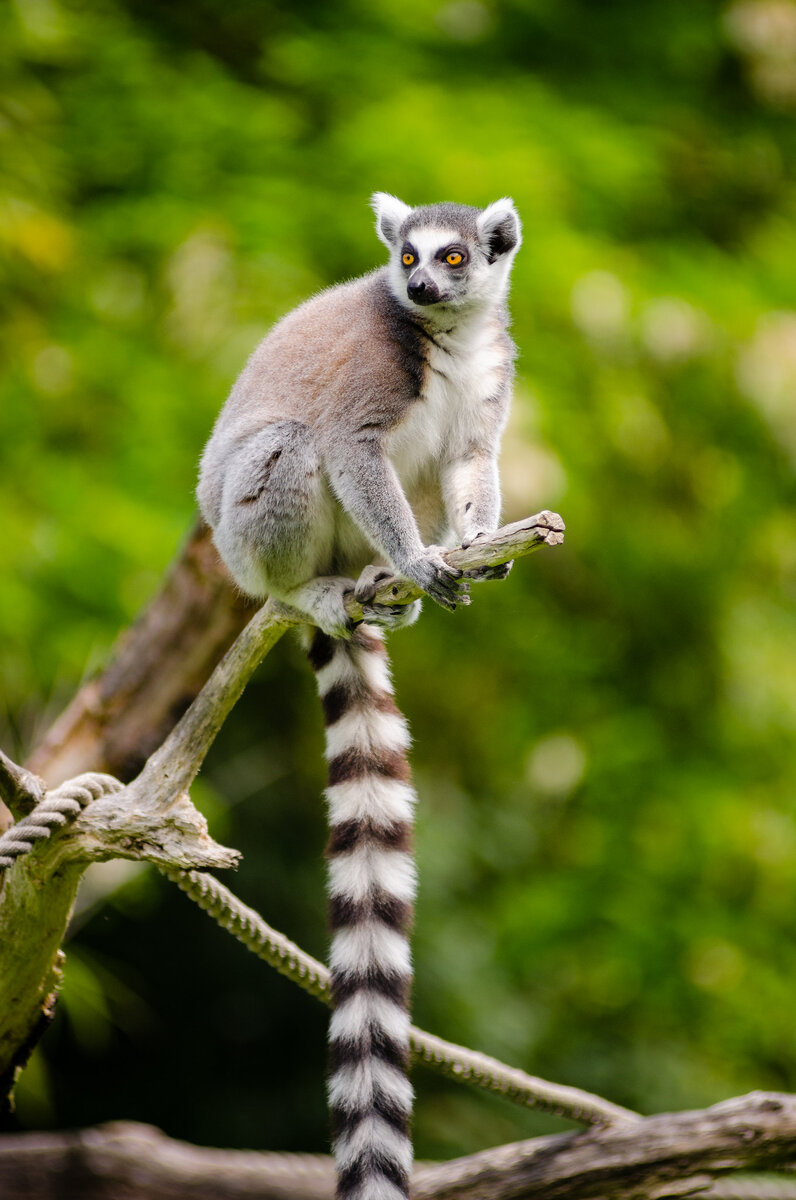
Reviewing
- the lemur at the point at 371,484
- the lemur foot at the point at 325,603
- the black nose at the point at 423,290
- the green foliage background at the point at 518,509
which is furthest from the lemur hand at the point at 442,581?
the green foliage background at the point at 518,509

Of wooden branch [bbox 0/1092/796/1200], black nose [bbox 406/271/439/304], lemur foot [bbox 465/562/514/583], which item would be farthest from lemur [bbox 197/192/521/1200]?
wooden branch [bbox 0/1092/796/1200]

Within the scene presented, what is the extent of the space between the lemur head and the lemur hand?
753 millimetres

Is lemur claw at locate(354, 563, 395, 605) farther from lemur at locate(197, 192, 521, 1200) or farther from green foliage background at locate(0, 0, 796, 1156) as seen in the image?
green foliage background at locate(0, 0, 796, 1156)

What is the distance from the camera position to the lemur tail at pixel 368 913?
7.72 ft

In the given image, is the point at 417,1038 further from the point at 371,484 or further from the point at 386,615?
the point at 371,484

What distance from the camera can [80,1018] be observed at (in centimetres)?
519

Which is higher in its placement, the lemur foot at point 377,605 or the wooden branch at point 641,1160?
the lemur foot at point 377,605

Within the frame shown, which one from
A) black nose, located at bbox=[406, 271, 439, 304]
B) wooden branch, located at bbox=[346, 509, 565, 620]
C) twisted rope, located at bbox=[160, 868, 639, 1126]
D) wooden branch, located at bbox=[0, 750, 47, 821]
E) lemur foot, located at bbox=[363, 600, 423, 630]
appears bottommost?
twisted rope, located at bbox=[160, 868, 639, 1126]

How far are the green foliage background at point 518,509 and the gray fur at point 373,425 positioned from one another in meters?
1.54

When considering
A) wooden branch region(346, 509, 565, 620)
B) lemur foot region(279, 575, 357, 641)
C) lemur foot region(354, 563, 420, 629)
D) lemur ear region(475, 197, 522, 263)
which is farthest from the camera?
lemur ear region(475, 197, 522, 263)

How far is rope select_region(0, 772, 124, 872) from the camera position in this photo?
2.34 meters

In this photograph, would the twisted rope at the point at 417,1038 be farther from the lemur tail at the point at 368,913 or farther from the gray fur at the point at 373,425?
the gray fur at the point at 373,425

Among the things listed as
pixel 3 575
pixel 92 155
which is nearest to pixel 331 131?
pixel 92 155

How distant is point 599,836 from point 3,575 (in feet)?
10.5
